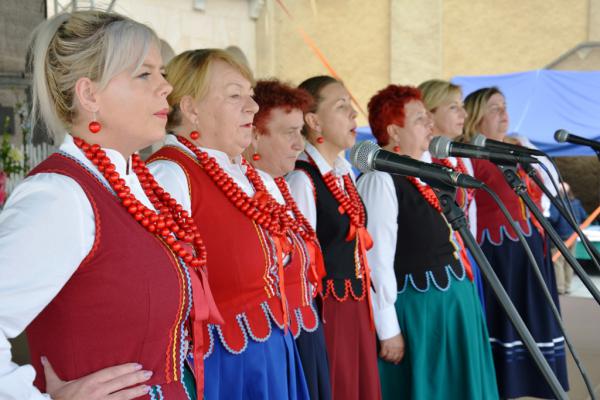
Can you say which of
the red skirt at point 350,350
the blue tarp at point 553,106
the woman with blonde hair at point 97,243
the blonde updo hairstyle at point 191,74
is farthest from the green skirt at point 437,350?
the blue tarp at point 553,106

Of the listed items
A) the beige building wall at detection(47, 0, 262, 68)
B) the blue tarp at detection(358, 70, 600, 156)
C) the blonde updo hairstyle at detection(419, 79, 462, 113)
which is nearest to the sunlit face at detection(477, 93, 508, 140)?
the blonde updo hairstyle at detection(419, 79, 462, 113)

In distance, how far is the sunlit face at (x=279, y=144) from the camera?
2.58 m

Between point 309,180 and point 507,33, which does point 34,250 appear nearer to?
point 309,180

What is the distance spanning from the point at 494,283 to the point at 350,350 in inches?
51.1

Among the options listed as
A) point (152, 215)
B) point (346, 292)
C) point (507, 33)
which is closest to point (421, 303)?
point (346, 292)

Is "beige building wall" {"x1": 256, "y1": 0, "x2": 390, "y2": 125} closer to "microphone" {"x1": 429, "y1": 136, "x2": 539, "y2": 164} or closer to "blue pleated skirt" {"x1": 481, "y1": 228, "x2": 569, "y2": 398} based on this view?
"blue pleated skirt" {"x1": 481, "y1": 228, "x2": 569, "y2": 398}

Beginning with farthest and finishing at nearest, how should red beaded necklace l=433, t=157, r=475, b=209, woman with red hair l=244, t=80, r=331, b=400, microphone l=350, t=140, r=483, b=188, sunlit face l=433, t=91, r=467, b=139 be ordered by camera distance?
1. sunlit face l=433, t=91, r=467, b=139
2. red beaded necklace l=433, t=157, r=475, b=209
3. woman with red hair l=244, t=80, r=331, b=400
4. microphone l=350, t=140, r=483, b=188

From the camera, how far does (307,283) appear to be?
2318 mm

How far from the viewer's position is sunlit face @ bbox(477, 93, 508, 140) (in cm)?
416

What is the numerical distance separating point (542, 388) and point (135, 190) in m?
2.91

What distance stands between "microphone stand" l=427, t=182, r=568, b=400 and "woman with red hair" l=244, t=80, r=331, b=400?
29.4 inches

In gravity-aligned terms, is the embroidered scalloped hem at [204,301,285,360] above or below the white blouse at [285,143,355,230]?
below

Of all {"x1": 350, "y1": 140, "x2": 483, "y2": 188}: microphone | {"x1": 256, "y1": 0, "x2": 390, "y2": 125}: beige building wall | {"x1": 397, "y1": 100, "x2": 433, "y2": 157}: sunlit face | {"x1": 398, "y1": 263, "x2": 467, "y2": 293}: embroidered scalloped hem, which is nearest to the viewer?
{"x1": 350, "y1": 140, "x2": 483, "y2": 188}: microphone

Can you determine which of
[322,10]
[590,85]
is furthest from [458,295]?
[322,10]
